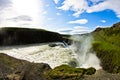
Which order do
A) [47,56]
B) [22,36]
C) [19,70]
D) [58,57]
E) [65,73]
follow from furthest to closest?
[22,36] → [47,56] → [58,57] → [65,73] → [19,70]

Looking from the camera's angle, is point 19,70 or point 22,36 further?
point 22,36

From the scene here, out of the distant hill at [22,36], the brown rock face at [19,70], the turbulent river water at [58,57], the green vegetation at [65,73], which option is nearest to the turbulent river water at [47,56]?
the turbulent river water at [58,57]

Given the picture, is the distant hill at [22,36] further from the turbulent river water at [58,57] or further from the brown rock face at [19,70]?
A: the brown rock face at [19,70]

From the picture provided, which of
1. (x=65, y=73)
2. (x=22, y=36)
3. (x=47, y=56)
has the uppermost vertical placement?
(x=65, y=73)

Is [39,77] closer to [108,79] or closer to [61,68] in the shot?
[61,68]

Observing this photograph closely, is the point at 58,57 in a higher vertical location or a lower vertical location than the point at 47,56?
lower

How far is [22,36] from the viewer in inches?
3851

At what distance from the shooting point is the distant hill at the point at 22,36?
88.2 m

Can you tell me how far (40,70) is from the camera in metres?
29.2

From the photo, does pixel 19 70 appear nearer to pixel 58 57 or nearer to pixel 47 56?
pixel 58 57

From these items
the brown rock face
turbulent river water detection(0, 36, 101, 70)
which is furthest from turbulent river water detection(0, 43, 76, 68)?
the brown rock face

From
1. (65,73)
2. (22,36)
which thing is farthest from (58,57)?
(22,36)

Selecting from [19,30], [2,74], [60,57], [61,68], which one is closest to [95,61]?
[60,57]

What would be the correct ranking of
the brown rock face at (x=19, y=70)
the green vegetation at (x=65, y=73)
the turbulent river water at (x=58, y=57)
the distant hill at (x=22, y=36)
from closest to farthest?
the brown rock face at (x=19, y=70)
the green vegetation at (x=65, y=73)
the turbulent river water at (x=58, y=57)
the distant hill at (x=22, y=36)
